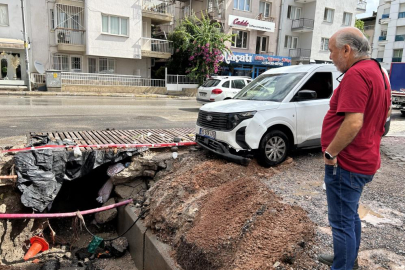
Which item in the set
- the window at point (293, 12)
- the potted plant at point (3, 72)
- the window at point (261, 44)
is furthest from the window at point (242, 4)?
the potted plant at point (3, 72)

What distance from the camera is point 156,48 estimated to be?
27.6 meters

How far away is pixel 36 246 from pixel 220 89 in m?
10.8

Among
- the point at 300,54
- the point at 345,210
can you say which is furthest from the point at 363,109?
the point at 300,54

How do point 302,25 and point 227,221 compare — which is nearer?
point 227,221

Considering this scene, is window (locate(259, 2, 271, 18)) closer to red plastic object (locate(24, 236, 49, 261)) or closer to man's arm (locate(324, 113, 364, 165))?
red plastic object (locate(24, 236, 49, 261))

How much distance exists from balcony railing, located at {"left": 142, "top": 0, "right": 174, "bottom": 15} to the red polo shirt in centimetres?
2792

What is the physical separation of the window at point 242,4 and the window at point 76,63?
15197 millimetres

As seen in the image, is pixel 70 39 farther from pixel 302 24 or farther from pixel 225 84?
pixel 302 24

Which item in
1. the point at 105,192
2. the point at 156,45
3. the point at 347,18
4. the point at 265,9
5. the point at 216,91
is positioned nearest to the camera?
the point at 105,192

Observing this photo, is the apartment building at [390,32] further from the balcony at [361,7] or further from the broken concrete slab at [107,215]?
the broken concrete slab at [107,215]

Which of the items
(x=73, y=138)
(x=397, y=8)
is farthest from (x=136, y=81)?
(x=397, y=8)

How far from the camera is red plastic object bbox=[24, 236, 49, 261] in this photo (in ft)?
Result: 19.1

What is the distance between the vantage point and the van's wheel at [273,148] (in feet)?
18.9

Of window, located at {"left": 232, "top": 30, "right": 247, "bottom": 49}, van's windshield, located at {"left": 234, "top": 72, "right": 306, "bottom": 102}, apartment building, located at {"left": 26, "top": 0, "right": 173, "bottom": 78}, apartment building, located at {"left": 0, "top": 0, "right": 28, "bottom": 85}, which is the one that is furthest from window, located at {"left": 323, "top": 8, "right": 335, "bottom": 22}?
van's windshield, located at {"left": 234, "top": 72, "right": 306, "bottom": 102}
